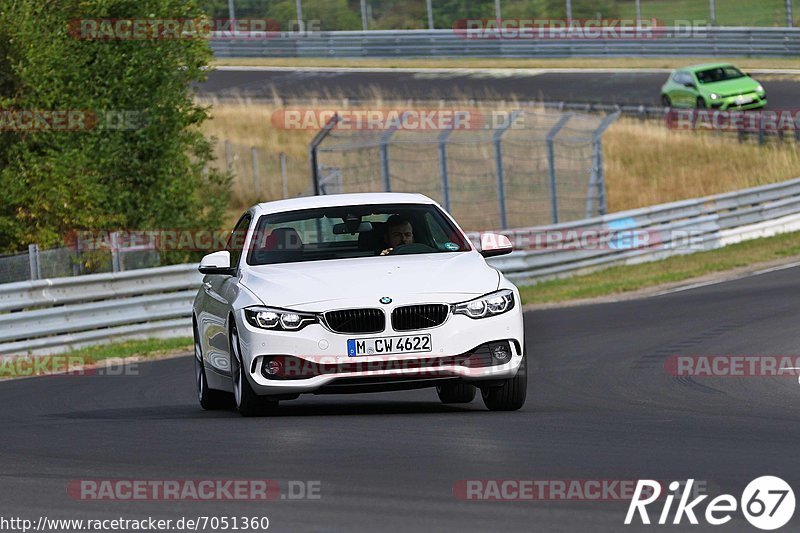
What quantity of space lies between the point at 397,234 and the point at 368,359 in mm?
1388

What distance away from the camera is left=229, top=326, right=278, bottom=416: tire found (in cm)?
985

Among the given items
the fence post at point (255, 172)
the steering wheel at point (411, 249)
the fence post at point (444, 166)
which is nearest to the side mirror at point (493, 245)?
the steering wheel at point (411, 249)

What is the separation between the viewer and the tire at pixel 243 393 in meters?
9.85

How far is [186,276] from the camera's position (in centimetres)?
2097

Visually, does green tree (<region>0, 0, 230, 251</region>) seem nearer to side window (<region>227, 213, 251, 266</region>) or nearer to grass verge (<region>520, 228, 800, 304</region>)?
grass verge (<region>520, 228, 800, 304</region>)

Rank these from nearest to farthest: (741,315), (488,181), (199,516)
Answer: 1. (199,516)
2. (741,315)
3. (488,181)

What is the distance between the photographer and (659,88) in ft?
152

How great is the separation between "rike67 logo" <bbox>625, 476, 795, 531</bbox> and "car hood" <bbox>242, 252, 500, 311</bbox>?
300cm

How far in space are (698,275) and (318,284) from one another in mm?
15648

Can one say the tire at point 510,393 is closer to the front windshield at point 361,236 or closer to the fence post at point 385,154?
the front windshield at point 361,236

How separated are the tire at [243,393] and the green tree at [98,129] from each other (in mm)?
14391


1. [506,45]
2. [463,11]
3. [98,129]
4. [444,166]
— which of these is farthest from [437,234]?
[506,45]

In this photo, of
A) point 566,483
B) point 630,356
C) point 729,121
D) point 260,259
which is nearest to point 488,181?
point 729,121

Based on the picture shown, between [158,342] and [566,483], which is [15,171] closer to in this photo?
[158,342]
